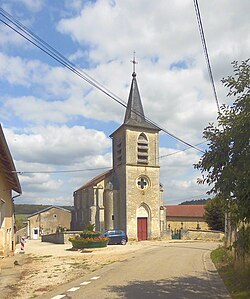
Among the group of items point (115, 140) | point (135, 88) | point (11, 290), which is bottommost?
point (11, 290)

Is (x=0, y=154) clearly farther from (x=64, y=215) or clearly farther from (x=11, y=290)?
(x=64, y=215)

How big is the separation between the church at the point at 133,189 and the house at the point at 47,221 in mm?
19592

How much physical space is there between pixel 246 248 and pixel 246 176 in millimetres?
3306

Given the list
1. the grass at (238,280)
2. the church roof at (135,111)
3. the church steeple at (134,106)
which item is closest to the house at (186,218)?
the church roof at (135,111)

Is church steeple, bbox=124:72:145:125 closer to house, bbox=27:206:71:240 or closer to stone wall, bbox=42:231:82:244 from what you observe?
stone wall, bbox=42:231:82:244

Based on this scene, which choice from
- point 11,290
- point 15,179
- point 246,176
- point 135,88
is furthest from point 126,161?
point 246,176

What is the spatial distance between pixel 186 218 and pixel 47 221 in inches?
880

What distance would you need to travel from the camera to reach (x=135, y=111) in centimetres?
4628

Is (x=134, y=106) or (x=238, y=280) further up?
(x=134, y=106)

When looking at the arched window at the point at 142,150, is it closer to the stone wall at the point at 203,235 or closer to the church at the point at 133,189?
the church at the point at 133,189

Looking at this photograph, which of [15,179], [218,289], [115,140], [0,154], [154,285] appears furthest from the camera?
[115,140]

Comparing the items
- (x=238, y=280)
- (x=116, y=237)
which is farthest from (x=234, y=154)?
(x=116, y=237)

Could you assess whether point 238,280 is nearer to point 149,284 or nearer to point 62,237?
point 149,284

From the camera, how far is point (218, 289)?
11.1 m
